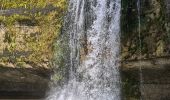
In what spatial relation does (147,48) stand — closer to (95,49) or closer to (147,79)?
(147,79)

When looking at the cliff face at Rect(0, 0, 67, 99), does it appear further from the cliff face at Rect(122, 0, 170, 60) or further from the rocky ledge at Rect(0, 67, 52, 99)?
the cliff face at Rect(122, 0, 170, 60)

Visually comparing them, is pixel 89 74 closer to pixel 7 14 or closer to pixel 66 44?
pixel 66 44

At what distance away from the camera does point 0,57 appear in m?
6.43

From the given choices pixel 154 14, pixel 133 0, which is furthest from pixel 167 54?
pixel 133 0

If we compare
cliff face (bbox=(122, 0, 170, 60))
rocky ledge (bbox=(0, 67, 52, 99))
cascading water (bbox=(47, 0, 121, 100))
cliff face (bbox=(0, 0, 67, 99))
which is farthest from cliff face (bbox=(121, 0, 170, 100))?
rocky ledge (bbox=(0, 67, 52, 99))

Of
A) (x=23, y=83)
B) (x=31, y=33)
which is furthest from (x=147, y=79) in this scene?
(x=23, y=83)

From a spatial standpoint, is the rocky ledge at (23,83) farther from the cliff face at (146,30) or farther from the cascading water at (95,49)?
the cliff face at (146,30)

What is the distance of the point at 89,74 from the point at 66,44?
1.88 ft

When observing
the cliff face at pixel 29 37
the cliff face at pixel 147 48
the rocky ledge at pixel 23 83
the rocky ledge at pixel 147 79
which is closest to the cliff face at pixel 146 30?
the cliff face at pixel 147 48

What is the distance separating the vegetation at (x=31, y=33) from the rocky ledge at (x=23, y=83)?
17cm

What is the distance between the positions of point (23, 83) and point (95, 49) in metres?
1.44

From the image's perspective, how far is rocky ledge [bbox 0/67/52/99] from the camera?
646cm

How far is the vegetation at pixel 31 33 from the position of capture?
6332 millimetres

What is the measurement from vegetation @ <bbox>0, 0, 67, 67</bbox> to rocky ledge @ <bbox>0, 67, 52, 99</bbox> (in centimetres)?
17
